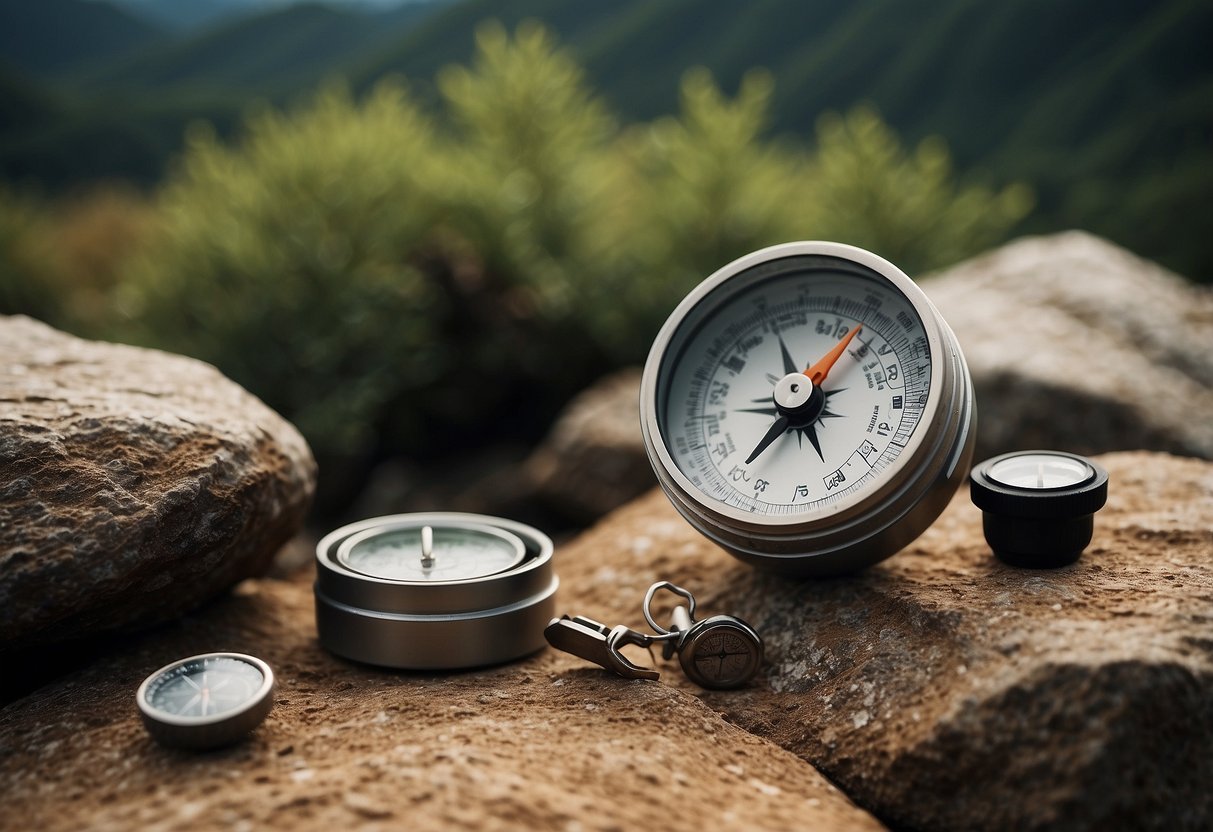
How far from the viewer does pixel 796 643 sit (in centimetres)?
311

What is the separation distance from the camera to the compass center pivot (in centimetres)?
296

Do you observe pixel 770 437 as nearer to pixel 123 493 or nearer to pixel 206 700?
pixel 206 700

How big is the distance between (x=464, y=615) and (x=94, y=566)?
40.7 inches

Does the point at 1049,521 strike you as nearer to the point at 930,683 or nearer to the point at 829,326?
the point at 930,683

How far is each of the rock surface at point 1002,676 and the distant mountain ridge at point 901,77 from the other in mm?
6341

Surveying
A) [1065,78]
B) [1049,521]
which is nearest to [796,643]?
[1049,521]

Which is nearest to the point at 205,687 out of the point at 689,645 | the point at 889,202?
the point at 689,645

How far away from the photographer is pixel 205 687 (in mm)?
2609

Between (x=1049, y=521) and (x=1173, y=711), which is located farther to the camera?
(x=1049, y=521)

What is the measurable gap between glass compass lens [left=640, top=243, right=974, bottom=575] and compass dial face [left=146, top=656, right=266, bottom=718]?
1.28m

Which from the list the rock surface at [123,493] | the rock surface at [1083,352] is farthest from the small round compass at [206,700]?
the rock surface at [1083,352]

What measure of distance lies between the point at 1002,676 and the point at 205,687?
2.01 meters

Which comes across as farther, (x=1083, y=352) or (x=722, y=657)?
(x=1083, y=352)

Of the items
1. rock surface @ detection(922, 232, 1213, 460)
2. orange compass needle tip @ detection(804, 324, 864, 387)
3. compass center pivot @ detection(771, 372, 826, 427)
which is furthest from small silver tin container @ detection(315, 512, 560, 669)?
rock surface @ detection(922, 232, 1213, 460)
